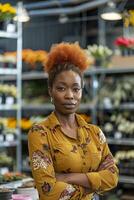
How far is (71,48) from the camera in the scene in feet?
7.87

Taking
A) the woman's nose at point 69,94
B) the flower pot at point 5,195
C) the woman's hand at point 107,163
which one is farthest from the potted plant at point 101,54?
the woman's nose at point 69,94

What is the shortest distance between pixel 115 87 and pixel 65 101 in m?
5.08

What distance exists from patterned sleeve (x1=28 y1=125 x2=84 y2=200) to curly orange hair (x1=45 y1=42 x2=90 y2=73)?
41cm

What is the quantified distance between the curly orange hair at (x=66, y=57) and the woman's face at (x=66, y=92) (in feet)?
0.30

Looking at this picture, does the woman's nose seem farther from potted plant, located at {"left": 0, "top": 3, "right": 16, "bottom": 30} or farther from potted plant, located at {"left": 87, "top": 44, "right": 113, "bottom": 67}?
potted plant, located at {"left": 87, "top": 44, "right": 113, "bottom": 67}

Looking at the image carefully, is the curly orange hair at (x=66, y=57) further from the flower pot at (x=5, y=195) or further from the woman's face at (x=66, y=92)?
the flower pot at (x=5, y=195)

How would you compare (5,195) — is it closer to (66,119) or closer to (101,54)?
(66,119)

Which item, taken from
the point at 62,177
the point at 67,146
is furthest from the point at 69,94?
the point at 62,177

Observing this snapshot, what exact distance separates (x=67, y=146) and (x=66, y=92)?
0.91 ft

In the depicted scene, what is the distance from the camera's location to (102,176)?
2270mm

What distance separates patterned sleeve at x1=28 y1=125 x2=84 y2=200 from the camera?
6.99ft

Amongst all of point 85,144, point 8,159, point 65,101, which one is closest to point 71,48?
point 65,101

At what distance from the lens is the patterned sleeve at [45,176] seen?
2131 mm

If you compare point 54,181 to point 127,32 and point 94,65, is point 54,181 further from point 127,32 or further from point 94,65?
point 127,32
